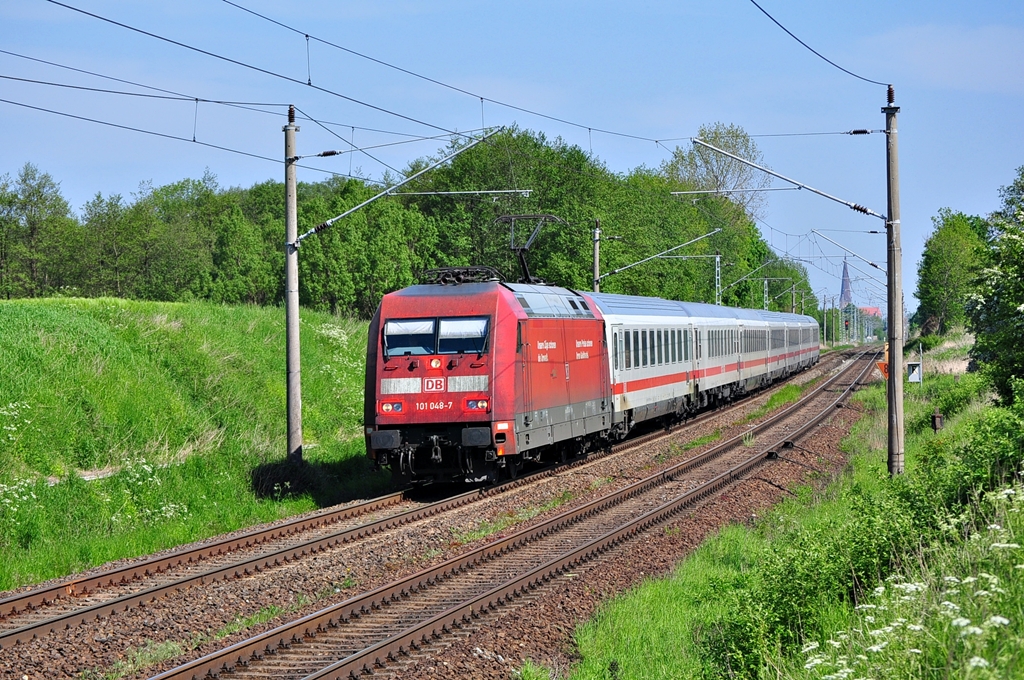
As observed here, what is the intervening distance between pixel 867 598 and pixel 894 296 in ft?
30.9

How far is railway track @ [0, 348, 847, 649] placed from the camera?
10.4 m

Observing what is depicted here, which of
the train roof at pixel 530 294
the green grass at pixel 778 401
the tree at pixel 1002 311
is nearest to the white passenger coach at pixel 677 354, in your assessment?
the green grass at pixel 778 401

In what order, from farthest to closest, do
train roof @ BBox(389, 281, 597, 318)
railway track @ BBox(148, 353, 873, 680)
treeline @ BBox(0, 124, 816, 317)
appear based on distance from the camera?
treeline @ BBox(0, 124, 816, 317), train roof @ BBox(389, 281, 597, 318), railway track @ BBox(148, 353, 873, 680)

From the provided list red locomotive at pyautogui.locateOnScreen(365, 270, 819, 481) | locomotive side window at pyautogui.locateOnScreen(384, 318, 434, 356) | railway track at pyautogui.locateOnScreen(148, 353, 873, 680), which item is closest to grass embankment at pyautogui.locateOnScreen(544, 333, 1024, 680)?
railway track at pyautogui.locateOnScreen(148, 353, 873, 680)

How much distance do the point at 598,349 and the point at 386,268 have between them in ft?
89.3

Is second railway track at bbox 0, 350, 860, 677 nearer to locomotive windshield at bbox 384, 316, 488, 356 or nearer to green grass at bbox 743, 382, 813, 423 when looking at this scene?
locomotive windshield at bbox 384, 316, 488, 356

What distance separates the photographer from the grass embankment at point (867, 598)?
218 inches

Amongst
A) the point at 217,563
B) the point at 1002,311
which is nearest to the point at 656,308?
the point at 1002,311

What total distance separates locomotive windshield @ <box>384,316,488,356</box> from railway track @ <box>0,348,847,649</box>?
8.19ft

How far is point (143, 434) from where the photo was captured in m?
19.3

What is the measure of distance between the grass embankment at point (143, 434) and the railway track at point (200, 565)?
42.6 inches

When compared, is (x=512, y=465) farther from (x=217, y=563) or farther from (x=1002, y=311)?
(x=1002, y=311)

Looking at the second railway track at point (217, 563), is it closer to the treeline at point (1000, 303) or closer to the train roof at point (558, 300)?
the train roof at point (558, 300)

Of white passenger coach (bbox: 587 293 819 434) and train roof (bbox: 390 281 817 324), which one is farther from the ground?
train roof (bbox: 390 281 817 324)
